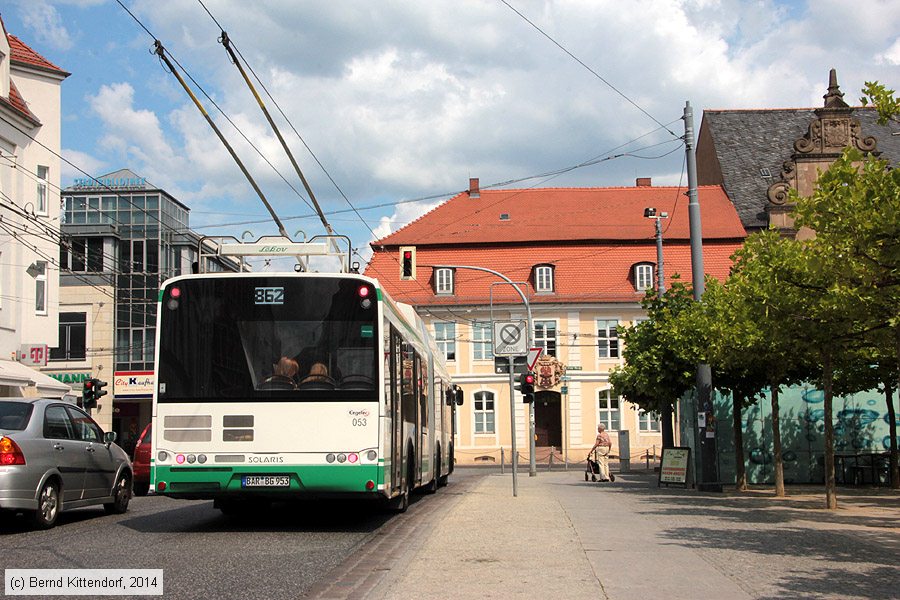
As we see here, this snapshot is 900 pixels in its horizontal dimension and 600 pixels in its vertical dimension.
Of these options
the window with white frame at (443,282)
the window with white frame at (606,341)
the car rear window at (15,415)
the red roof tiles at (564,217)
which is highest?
the red roof tiles at (564,217)

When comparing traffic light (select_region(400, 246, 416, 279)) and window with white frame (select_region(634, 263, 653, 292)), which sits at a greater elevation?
window with white frame (select_region(634, 263, 653, 292))

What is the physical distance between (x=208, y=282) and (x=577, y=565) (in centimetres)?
584

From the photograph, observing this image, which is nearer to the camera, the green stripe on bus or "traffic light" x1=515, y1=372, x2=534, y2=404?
the green stripe on bus

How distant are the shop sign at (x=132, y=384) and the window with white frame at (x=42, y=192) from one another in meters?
21.3

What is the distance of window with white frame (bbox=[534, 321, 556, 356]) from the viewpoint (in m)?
58.9

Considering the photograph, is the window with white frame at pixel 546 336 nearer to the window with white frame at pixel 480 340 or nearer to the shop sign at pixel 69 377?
the window with white frame at pixel 480 340

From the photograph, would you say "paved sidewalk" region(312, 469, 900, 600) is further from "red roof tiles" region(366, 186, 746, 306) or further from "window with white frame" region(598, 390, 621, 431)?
"red roof tiles" region(366, 186, 746, 306)

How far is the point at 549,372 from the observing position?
58.1 m

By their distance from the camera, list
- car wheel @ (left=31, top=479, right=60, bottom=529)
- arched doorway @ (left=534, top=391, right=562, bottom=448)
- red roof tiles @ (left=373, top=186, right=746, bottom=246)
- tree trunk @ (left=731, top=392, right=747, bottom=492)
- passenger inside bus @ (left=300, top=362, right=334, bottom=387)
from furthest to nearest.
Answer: red roof tiles @ (left=373, top=186, right=746, bottom=246) → arched doorway @ (left=534, top=391, right=562, bottom=448) → tree trunk @ (left=731, top=392, right=747, bottom=492) → passenger inside bus @ (left=300, top=362, right=334, bottom=387) → car wheel @ (left=31, top=479, right=60, bottom=529)

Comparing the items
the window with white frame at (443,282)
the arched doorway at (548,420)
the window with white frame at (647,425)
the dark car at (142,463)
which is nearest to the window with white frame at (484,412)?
the arched doorway at (548,420)

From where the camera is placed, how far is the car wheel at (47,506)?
12.9 meters

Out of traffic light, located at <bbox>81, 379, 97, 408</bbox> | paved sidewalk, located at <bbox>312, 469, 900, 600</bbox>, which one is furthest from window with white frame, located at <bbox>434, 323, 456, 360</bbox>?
paved sidewalk, located at <bbox>312, 469, 900, 600</bbox>

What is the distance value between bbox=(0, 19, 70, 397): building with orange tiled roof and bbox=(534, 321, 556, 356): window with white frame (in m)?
28.6

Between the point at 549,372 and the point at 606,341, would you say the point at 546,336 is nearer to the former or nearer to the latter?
the point at 549,372
